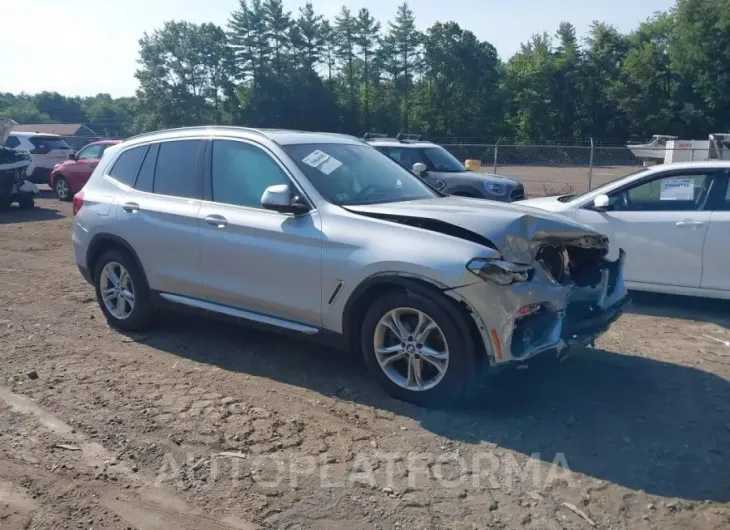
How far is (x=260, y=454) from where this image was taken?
14.0ft

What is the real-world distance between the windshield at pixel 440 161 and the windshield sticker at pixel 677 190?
6.36 meters

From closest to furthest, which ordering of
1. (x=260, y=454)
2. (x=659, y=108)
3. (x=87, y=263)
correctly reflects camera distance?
(x=260, y=454) < (x=87, y=263) < (x=659, y=108)

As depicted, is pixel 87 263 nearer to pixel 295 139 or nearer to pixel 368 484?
pixel 295 139

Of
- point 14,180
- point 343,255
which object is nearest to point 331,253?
point 343,255

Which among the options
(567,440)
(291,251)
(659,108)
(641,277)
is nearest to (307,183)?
(291,251)

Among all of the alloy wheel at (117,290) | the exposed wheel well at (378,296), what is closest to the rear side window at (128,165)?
the alloy wheel at (117,290)

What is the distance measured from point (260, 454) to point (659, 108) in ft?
165

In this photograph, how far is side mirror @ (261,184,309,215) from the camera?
17.1 ft

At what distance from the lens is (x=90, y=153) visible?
20172 millimetres

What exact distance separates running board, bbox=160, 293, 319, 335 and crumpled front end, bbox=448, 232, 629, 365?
4.30 ft

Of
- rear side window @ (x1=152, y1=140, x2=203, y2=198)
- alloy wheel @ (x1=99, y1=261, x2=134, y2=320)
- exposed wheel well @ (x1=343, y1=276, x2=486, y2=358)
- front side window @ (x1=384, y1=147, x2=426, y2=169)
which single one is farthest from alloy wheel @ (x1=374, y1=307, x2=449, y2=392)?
front side window @ (x1=384, y1=147, x2=426, y2=169)

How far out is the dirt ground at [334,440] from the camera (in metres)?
3.67

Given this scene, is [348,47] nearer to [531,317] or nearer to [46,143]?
[46,143]

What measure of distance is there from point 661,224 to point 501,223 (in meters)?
3.46
